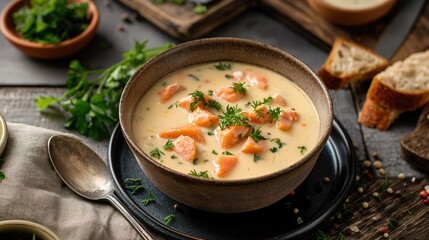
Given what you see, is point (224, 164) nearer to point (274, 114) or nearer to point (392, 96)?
point (274, 114)

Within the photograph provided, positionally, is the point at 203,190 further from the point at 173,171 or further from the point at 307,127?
the point at 307,127

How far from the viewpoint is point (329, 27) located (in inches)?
176

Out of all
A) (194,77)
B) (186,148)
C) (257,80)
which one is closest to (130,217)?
(186,148)

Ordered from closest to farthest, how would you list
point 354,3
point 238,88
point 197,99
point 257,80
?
point 197,99, point 238,88, point 257,80, point 354,3

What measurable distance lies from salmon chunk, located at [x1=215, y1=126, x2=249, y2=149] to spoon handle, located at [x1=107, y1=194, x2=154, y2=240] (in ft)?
1.88

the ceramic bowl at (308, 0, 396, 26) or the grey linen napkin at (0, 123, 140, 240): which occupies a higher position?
the ceramic bowl at (308, 0, 396, 26)

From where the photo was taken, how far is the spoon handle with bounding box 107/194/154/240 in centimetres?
281

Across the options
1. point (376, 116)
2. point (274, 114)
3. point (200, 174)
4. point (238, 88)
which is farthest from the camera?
point (376, 116)

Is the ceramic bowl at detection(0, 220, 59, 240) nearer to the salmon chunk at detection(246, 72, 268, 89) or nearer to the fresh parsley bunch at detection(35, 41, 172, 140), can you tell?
the fresh parsley bunch at detection(35, 41, 172, 140)

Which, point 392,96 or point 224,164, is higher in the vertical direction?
point 224,164

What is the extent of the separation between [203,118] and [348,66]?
142 cm

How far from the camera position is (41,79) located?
13.4 feet

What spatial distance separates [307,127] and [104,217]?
118 cm

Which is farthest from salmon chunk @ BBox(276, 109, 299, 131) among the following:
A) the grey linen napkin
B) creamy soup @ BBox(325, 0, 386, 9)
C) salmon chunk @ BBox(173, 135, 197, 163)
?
creamy soup @ BBox(325, 0, 386, 9)
